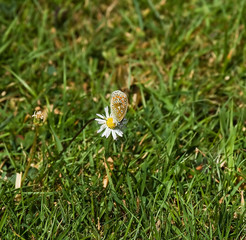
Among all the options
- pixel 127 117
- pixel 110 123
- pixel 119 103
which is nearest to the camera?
pixel 119 103

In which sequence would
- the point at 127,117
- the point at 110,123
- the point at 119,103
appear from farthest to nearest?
the point at 127,117 → the point at 110,123 → the point at 119,103

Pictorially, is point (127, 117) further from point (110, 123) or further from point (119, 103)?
point (119, 103)

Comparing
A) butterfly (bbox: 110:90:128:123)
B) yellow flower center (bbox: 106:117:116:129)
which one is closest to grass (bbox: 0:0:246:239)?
yellow flower center (bbox: 106:117:116:129)

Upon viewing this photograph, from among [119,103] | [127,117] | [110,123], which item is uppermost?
[119,103]

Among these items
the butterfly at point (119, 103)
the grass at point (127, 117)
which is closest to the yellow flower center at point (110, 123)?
the butterfly at point (119, 103)

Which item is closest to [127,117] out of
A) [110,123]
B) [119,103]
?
[110,123]

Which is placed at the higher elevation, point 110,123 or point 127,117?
point 110,123

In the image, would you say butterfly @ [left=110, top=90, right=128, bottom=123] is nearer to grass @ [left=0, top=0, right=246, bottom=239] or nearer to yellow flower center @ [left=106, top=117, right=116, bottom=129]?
yellow flower center @ [left=106, top=117, right=116, bottom=129]

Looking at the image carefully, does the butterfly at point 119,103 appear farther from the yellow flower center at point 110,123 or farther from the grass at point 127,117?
the grass at point 127,117

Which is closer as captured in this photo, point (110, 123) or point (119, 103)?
point (119, 103)
